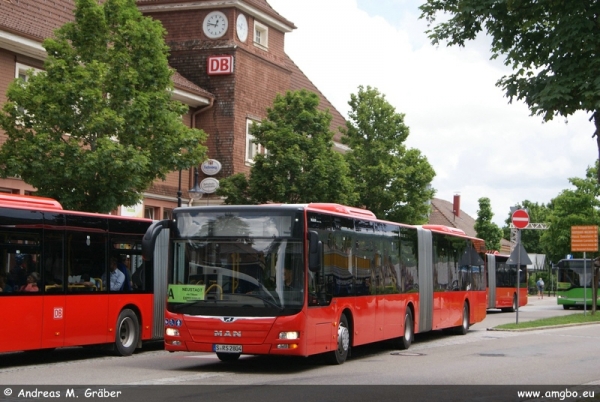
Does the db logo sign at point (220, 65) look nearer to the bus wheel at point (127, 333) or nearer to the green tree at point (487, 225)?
the bus wheel at point (127, 333)

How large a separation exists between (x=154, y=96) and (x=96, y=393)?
46.3ft

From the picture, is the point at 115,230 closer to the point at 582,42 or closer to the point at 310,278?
the point at 310,278

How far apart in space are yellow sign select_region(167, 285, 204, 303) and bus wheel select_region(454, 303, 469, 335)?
13.9 m

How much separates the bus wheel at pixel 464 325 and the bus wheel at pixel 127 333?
11446 millimetres

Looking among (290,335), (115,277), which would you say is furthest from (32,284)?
(290,335)

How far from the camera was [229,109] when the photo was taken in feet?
133

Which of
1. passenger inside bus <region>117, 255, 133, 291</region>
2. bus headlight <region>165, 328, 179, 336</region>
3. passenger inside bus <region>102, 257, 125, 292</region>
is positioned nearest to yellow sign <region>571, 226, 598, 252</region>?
passenger inside bus <region>117, 255, 133, 291</region>

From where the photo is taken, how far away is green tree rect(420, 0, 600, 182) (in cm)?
1251

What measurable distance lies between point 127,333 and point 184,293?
4120 mm

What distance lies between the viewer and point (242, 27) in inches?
1636

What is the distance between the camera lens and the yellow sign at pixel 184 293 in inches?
669

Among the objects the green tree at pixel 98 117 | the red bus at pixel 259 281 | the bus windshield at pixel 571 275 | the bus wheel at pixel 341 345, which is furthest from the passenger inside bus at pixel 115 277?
the bus windshield at pixel 571 275

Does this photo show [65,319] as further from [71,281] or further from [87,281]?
[87,281]

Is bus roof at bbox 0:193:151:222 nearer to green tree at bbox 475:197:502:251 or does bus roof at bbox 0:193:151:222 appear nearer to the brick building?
the brick building
